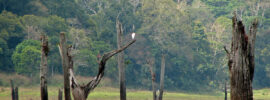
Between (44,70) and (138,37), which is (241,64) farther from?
(138,37)

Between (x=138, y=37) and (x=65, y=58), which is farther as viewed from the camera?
(x=138, y=37)

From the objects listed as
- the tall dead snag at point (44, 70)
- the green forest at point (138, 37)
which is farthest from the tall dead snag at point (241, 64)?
the green forest at point (138, 37)

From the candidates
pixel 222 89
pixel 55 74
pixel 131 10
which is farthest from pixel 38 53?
pixel 222 89

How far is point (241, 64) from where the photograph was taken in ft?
24.1

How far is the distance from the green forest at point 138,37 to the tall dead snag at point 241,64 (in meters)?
29.5

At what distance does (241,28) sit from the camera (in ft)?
23.6

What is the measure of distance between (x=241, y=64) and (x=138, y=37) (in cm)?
4091

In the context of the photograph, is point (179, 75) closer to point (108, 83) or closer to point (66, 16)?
point (108, 83)

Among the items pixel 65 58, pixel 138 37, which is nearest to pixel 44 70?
pixel 65 58

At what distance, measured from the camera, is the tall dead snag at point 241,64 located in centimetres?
726

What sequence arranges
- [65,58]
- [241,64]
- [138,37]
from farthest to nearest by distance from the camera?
[138,37]
[65,58]
[241,64]

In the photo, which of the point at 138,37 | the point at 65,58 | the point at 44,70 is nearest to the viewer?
the point at 65,58

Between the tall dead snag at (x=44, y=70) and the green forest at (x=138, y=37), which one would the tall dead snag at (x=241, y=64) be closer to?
the tall dead snag at (x=44, y=70)

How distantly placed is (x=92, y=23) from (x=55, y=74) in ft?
26.2
